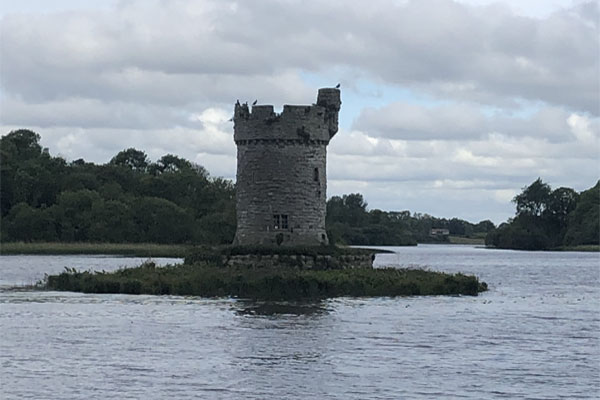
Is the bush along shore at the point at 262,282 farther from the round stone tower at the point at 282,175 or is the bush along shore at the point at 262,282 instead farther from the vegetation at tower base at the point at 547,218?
the vegetation at tower base at the point at 547,218

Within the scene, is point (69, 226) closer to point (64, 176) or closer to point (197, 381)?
point (64, 176)

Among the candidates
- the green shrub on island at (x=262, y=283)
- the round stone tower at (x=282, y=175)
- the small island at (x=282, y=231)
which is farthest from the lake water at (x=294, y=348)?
the round stone tower at (x=282, y=175)

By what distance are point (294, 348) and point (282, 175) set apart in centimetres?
1767

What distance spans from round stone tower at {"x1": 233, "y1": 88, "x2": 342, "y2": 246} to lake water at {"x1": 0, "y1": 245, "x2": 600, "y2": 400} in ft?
19.0

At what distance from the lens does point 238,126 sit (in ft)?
162

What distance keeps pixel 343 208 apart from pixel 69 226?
75051 millimetres

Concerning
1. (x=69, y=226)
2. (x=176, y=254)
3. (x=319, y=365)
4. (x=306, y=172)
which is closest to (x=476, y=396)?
(x=319, y=365)

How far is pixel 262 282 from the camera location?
4338cm

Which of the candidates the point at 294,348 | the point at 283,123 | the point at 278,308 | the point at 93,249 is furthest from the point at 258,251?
the point at 93,249

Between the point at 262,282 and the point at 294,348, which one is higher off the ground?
the point at 262,282

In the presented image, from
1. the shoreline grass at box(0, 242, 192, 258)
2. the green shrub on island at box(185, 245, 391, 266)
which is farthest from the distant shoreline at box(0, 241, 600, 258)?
the green shrub on island at box(185, 245, 391, 266)

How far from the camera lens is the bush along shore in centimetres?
4338

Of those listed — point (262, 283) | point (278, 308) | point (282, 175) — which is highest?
point (282, 175)

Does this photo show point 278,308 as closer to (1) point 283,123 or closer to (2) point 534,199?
(1) point 283,123
